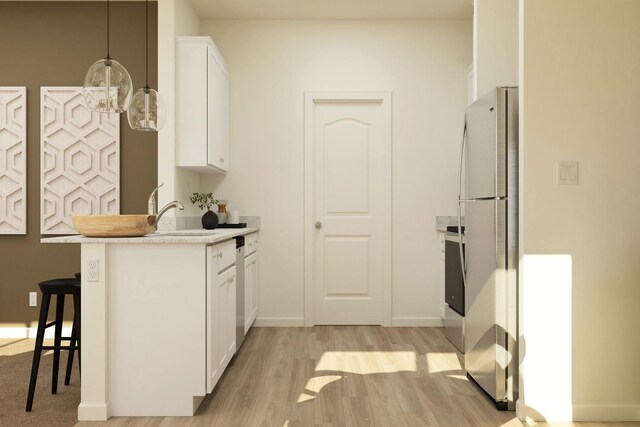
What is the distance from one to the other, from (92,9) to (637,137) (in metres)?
4.22

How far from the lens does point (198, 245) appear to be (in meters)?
2.88

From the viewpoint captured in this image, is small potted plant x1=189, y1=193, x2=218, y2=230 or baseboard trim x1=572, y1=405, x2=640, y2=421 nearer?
baseboard trim x1=572, y1=405, x2=640, y2=421

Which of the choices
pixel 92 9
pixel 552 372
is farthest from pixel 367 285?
pixel 92 9

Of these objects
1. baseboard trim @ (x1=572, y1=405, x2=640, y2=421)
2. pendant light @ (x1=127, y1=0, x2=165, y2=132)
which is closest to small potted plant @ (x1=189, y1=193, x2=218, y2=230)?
pendant light @ (x1=127, y1=0, x2=165, y2=132)

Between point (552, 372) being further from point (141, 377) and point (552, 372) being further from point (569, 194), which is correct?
point (141, 377)

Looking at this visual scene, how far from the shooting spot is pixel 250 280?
4.61 meters

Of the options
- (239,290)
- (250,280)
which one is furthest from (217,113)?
(239,290)

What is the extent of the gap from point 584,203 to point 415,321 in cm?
264

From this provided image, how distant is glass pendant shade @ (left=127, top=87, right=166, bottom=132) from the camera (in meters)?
2.97

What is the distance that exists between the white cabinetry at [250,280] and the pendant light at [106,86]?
2024 mm

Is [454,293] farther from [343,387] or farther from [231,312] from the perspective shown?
[231,312]

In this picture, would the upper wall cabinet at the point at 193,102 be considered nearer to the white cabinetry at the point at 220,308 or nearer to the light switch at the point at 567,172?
the white cabinetry at the point at 220,308

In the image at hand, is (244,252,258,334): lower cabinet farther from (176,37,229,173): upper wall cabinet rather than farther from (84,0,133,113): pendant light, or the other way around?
(84,0,133,113): pendant light

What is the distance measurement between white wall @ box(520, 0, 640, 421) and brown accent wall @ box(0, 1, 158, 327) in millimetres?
3117
